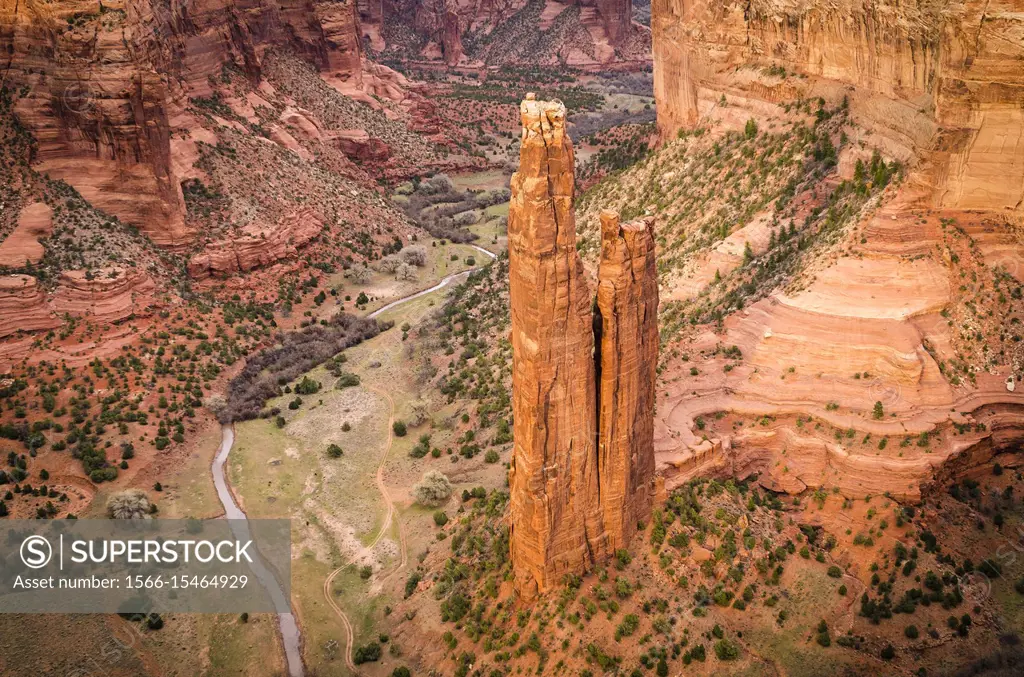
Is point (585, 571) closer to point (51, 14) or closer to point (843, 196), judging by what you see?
point (843, 196)

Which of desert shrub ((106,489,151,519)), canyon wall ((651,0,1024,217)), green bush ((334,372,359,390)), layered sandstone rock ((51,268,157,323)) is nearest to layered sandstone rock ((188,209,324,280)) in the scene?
layered sandstone rock ((51,268,157,323))

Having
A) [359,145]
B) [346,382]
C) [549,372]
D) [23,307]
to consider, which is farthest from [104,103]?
[549,372]

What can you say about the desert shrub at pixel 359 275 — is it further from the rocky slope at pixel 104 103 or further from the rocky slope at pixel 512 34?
the rocky slope at pixel 512 34

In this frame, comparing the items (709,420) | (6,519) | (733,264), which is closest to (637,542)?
(709,420)

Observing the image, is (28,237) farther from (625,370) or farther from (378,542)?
(625,370)

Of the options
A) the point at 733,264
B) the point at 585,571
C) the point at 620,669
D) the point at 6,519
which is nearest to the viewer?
the point at 620,669

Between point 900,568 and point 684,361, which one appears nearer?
point 900,568
